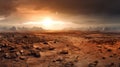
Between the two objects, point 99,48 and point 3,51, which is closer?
point 3,51

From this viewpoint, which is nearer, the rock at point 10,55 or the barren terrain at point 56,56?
the barren terrain at point 56,56

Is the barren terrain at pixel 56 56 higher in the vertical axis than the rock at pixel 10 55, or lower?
lower

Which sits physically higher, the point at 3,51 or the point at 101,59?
the point at 3,51

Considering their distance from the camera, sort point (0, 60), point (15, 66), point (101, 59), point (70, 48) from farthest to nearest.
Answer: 1. point (70, 48)
2. point (101, 59)
3. point (0, 60)
4. point (15, 66)

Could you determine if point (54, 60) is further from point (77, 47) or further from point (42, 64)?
point (77, 47)

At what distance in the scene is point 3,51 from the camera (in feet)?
129

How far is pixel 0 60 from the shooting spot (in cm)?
3512

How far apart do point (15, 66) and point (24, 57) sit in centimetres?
442

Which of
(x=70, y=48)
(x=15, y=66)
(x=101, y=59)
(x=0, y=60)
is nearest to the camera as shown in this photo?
(x=15, y=66)

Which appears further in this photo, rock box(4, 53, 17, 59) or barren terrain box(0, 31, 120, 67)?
rock box(4, 53, 17, 59)

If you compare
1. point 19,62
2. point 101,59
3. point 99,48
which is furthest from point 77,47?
point 19,62

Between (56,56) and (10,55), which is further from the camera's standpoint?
(56,56)

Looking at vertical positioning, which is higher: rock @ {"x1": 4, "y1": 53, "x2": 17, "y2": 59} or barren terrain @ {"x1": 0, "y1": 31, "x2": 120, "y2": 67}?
rock @ {"x1": 4, "y1": 53, "x2": 17, "y2": 59}

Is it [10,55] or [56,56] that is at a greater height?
[10,55]
